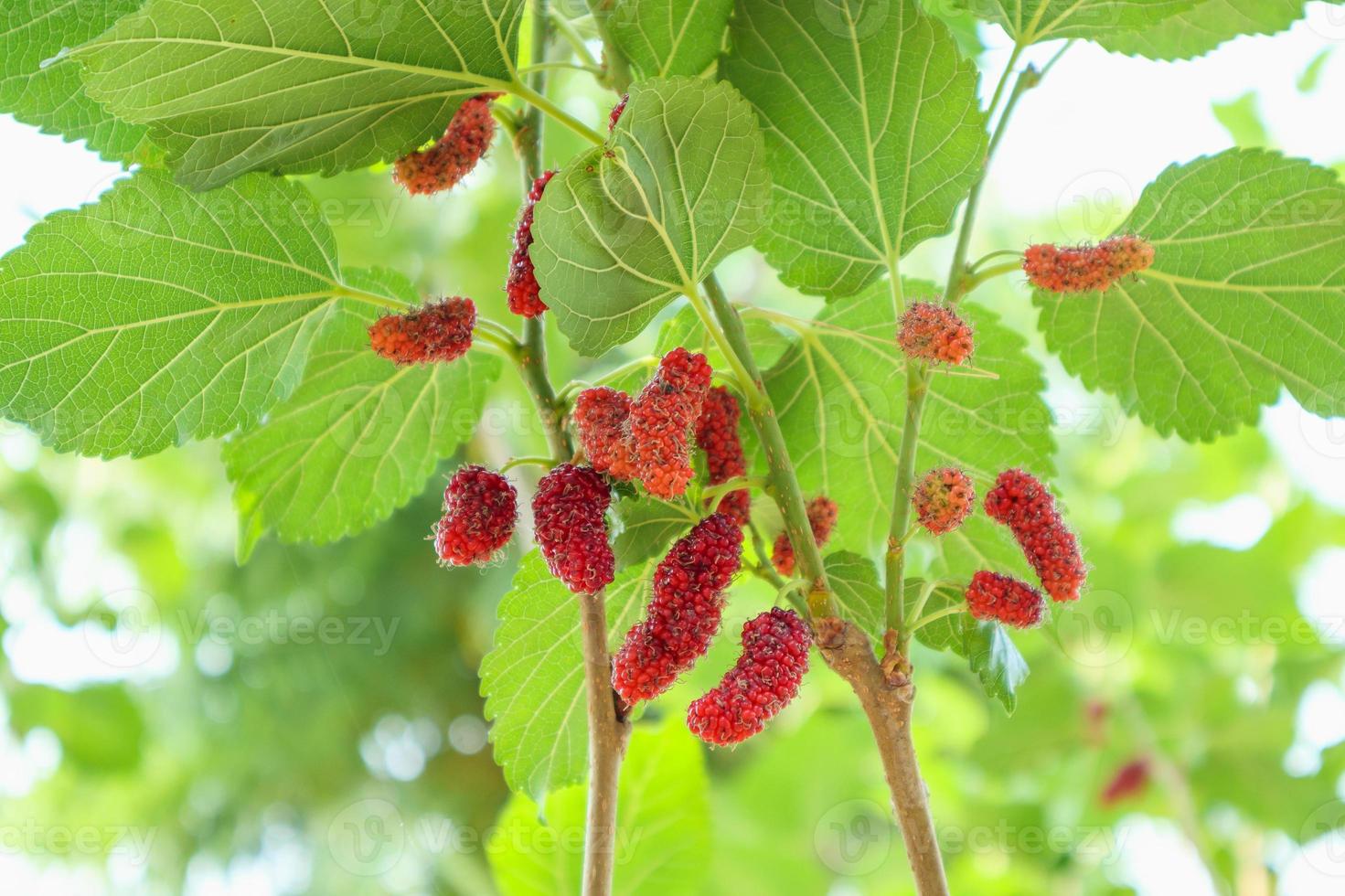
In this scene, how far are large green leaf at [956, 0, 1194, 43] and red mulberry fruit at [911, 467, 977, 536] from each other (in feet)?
0.99

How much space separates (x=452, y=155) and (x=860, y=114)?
257 millimetres

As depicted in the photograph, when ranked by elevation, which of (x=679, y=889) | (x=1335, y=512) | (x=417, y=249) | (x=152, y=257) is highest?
(x=417, y=249)

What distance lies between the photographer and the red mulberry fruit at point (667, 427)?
525 millimetres

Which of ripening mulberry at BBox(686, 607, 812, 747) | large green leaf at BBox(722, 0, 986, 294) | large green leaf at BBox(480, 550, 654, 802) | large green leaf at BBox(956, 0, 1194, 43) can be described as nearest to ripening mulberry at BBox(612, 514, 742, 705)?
ripening mulberry at BBox(686, 607, 812, 747)

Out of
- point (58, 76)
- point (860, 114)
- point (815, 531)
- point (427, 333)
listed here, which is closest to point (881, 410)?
point (815, 531)

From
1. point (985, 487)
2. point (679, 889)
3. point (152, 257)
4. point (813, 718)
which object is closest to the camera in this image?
point (152, 257)

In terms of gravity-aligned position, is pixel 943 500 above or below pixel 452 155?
below

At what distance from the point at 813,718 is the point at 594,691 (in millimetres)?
1272

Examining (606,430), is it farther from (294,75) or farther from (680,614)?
(294,75)

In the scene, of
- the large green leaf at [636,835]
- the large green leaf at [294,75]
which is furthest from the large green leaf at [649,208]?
the large green leaf at [636,835]

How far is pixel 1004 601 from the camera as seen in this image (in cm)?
60

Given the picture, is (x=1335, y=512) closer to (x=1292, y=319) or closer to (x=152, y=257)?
(x=1292, y=319)

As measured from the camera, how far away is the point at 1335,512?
1868 millimetres

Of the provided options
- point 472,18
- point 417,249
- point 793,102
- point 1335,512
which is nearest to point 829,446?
point 793,102
